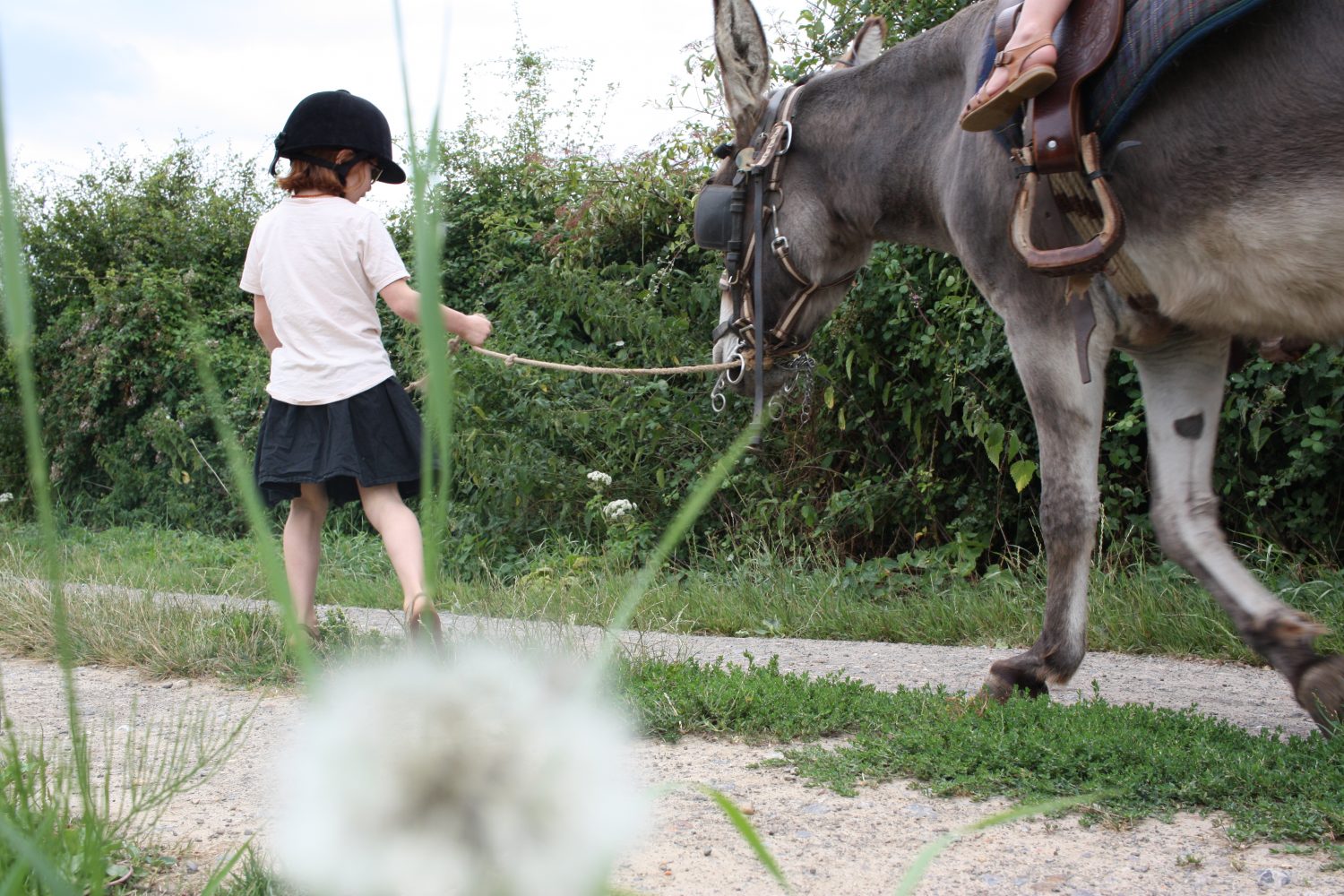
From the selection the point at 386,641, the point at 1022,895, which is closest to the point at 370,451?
the point at 386,641

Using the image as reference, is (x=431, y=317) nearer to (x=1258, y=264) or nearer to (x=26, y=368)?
(x=26, y=368)

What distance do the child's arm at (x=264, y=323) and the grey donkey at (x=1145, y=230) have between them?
1.64 metres

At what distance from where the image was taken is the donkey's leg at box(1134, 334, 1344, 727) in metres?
2.54

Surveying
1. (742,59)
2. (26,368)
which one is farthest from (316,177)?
(26,368)

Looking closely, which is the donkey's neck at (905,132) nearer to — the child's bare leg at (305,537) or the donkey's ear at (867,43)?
the donkey's ear at (867,43)

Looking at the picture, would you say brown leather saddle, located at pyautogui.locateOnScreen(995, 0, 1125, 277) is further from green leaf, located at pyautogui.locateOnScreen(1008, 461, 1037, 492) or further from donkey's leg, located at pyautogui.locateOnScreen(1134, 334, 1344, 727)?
green leaf, located at pyautogui.locateOnScreen(1008, 461, 1037, 492)

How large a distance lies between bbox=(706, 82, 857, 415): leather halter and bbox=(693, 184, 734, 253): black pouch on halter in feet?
0.07

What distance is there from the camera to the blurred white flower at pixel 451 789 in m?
0.43

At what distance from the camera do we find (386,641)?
3.65 m

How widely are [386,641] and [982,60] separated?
2.55 metres

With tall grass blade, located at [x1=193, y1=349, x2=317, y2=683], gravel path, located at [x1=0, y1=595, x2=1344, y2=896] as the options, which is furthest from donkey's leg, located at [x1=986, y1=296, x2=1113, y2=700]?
tall grass blade, located at [x1=193, y1=349, x2=317, y2=683]

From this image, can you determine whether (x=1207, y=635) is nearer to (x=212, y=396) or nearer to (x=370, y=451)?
(x=370, y=451)

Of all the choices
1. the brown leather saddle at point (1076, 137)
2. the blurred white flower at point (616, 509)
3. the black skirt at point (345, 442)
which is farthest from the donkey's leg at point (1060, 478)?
the blurred white flower at point (616, 509)

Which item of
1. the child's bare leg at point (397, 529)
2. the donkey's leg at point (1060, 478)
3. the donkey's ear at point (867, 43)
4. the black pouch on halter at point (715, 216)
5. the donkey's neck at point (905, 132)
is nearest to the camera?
the donkey's leg at point (1060, 478)
